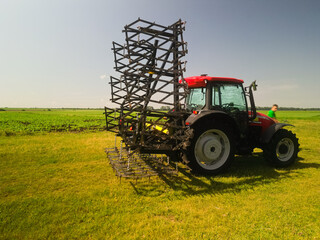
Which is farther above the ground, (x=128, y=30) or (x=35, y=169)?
(x=128, y=30)

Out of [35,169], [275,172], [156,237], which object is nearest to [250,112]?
[275,172]

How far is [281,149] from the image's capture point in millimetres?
5215

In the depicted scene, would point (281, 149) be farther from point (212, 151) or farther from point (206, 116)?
point (206, 116)

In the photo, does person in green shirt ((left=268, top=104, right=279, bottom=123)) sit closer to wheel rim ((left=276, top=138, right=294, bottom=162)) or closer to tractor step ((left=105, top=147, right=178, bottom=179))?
wheel rim ((left=276, top=138, right=294, bottom=162))

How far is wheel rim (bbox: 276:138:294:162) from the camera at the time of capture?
521 cm

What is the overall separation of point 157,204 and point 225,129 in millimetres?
2471

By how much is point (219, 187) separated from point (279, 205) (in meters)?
1.06

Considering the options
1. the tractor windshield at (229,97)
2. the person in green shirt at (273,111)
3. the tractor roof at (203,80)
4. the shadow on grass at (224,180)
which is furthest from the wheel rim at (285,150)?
the person in green shirt at (273,111)

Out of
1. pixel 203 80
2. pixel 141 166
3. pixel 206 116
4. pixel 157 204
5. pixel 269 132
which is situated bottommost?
pixel 157 204

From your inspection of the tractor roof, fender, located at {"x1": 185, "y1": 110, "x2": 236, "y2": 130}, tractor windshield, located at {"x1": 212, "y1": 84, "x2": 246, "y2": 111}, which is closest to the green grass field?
fender, located at {"x1": 185, "y1": 110, "x2": 236, "y2": 130}

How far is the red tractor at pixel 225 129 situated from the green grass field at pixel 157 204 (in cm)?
44

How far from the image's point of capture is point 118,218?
267 cm

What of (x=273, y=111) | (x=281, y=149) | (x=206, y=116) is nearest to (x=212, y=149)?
(x=206, y=116)

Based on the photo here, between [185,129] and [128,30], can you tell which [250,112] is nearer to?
[185,129]
